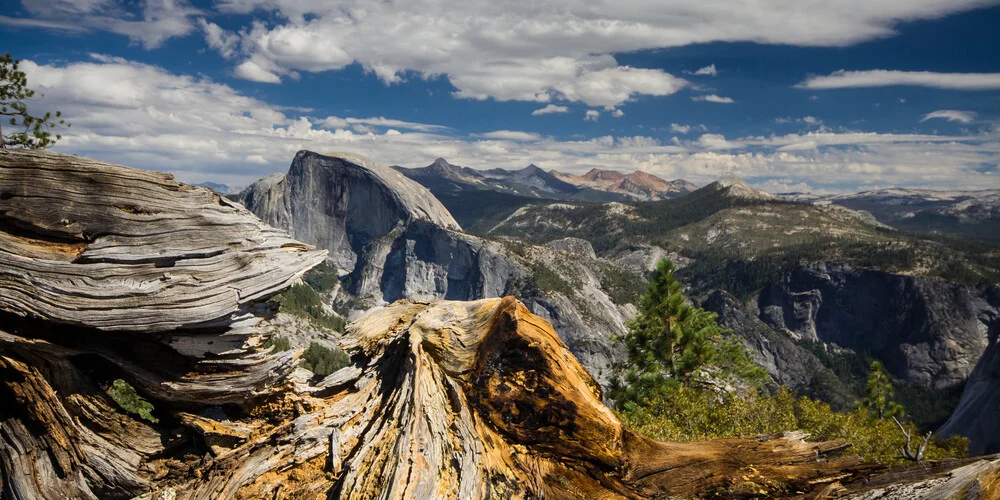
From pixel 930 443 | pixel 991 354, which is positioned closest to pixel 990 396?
pixel 991 354

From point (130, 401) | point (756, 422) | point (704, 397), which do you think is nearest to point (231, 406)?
point (130, 401)

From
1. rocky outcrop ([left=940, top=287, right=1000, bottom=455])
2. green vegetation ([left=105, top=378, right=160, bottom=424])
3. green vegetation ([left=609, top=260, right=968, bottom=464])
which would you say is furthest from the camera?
rocky outcrop ([left=940, top=287, right=1000, bottom=455])

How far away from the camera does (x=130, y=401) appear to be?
1138 centimetres

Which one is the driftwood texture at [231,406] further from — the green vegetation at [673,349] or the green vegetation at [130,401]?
the green vegetation at [673,349]

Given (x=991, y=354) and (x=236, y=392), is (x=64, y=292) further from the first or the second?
(x=991, y=354)

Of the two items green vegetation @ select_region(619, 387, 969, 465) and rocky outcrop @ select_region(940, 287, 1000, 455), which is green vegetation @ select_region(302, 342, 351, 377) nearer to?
green vegetation @ select_region(619, 387, 969, 465)

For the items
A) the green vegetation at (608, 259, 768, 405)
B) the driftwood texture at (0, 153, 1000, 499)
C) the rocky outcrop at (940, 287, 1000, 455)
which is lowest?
the rocky outcrop at (940, 287, 1000, 455)

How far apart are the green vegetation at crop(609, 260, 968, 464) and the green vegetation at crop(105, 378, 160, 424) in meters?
15.5

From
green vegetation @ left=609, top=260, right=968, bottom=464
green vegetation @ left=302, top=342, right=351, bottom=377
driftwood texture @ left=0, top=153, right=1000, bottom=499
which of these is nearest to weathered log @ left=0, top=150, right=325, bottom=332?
driftwood texture @ left=0, top=153, right=1000, bottom=499

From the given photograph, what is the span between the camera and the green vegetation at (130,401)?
11.0m

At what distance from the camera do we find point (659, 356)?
3444 centimetres

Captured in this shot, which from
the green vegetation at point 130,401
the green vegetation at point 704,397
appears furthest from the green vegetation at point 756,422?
the green vegetation at point 130,401

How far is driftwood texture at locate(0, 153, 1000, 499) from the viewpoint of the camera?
10141 mm

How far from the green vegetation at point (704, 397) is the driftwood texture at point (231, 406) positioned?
8.21 m
